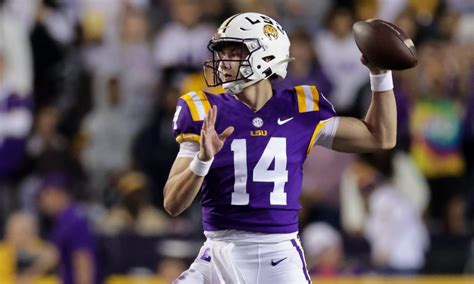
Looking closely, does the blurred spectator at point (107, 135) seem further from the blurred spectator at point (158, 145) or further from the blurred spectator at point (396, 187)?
the blurred spectator at point (396, 187)

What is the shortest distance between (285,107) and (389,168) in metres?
4.47

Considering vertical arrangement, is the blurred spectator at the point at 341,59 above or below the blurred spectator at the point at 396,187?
above

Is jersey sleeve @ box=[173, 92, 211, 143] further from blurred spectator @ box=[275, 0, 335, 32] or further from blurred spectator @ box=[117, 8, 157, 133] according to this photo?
blurred spectator @ box=[275, 0, 335, 32]

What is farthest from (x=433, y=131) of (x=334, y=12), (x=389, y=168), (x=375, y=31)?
(x=375, y=31)

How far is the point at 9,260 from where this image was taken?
29.7 ft

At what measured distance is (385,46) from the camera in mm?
5223

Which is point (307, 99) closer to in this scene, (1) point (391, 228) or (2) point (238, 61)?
(2) point (238, 61)

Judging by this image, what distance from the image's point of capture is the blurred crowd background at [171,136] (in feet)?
30.1

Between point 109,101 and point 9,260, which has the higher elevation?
point 109,101

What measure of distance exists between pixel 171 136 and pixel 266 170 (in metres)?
4.74

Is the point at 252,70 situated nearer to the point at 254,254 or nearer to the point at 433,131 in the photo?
the point at 254,254

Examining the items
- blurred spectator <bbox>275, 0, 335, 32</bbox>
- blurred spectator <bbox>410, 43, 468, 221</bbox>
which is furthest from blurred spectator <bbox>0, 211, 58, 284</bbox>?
blurred spectator <bbox>410, 43, 468, 221</bbox>

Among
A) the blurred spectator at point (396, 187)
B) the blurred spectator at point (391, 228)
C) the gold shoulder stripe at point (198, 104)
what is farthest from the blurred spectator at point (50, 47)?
the gold shoulder stripe at point (198, 104)

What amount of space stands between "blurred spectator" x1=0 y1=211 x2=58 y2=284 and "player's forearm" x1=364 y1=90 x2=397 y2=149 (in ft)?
13.5
